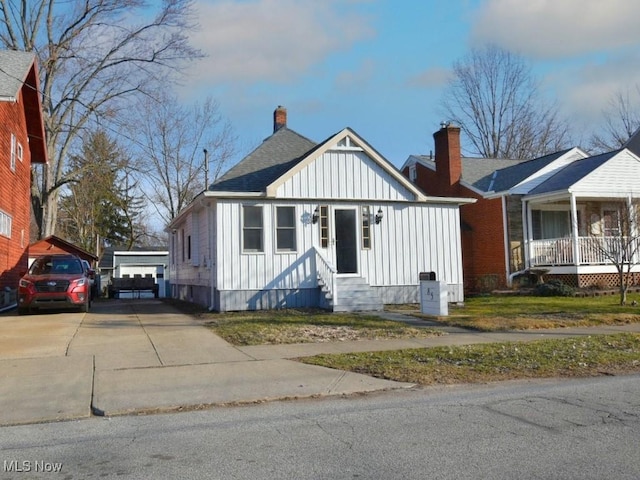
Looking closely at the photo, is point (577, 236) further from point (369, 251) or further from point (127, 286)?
point (127, 286)

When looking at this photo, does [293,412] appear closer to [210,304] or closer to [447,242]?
[210,304]

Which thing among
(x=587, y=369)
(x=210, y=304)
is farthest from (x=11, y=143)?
(x=587, y=369)

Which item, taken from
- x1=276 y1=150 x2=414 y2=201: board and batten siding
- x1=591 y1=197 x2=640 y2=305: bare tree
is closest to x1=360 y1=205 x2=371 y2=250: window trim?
x1=276 y1=150 x2=414 y2=201: board and batten siding

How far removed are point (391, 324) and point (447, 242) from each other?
6371mm

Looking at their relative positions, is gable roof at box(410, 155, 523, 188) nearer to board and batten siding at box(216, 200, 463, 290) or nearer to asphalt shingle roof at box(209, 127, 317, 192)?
board and batten siding at box(216, 200, 463, 290)

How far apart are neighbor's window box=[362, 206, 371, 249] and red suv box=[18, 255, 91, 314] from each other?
836cm

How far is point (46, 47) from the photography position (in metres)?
30.5

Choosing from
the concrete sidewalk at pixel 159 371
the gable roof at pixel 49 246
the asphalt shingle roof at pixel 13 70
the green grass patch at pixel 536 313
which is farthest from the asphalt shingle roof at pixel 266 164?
the gable roof at pixel 49 246

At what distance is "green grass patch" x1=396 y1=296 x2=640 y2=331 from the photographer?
1291cm

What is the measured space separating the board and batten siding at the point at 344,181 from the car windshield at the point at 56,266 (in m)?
6.42

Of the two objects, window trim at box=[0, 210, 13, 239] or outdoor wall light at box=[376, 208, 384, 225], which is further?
window trim at box=[0, 210, 13, 239]

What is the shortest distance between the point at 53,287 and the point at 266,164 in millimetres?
7325

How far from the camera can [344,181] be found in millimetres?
17344

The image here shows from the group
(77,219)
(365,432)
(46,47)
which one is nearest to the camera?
(365,432)
